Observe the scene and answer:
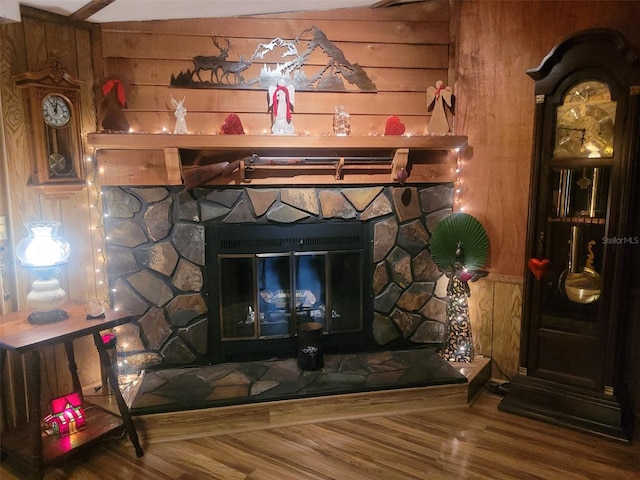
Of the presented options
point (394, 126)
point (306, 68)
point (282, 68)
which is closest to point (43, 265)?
point (282, 68)

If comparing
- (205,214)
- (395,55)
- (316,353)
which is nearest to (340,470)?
(316,353)

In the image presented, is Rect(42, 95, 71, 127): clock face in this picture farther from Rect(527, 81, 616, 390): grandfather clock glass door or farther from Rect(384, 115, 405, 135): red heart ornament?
Rect(527, 81, 616, 390): grandfather clock glass door

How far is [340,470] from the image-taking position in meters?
2.22

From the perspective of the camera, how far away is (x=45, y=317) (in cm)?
219

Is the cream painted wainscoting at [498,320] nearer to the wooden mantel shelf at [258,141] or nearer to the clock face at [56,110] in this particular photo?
the wooden mantel shelf at [258,141]

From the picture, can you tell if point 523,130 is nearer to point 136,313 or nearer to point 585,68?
point 585,68

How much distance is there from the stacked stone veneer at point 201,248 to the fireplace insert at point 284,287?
63mm

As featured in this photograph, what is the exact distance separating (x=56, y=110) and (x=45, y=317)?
39.6 inches

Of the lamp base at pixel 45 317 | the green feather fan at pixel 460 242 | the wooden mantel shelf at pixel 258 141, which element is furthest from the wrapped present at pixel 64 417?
the green feather fan at pixel 460 242

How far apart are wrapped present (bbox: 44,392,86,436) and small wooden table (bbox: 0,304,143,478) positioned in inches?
1.3

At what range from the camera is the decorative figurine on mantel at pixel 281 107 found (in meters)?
2.73

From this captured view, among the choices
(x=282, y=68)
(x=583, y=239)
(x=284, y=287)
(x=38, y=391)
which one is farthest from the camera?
(x=284, y=287)

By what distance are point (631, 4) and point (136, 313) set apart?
123 inches

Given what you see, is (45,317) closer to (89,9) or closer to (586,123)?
(89,9)
